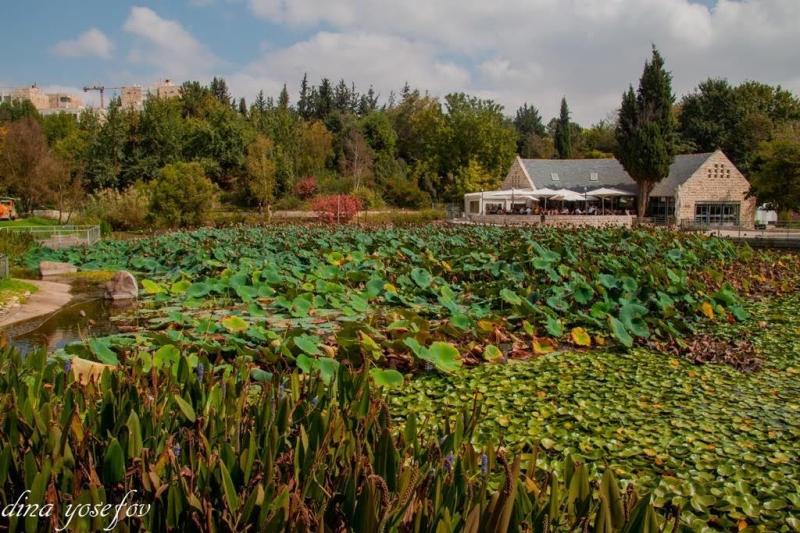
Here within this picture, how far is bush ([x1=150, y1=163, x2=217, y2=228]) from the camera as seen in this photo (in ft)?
99.0

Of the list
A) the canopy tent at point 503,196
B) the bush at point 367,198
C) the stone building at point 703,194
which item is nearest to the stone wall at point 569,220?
the stone building at point 703,194

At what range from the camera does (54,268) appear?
14.2 m

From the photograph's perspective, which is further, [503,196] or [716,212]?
[503,196]

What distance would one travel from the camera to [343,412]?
9.08 feet

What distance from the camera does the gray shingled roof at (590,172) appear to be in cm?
3872

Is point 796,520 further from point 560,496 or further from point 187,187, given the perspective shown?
point 187,187

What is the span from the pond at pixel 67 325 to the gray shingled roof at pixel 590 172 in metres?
35.5

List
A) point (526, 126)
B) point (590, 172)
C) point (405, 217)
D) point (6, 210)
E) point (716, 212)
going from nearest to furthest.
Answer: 1. point (6, 210)
2. point (405, 217)
3. point (716, 212)
4. point (590, 172)
5. point (526, 126)

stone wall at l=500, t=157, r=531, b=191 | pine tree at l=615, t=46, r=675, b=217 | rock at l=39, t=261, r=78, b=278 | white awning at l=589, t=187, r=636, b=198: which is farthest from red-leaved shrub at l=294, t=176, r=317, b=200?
rock at l=39, t=261, r=78, b=278

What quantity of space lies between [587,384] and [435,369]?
1244 mm

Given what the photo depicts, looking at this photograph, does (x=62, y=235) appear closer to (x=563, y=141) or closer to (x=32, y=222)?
(x=32, y=222)

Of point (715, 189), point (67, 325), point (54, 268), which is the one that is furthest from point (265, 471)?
point (715, 189)

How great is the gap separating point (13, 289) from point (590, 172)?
127 feet

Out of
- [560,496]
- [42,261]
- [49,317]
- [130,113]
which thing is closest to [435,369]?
[560,496]
